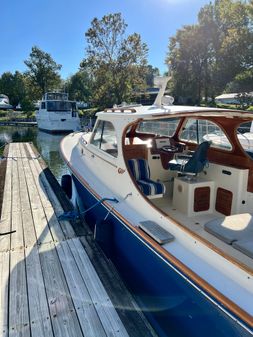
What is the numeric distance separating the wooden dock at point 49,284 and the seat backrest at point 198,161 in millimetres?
1665

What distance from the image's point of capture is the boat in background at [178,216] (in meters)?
1.79

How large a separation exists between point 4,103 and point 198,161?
159 feet

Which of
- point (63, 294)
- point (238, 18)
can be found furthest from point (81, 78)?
point (63, 294)

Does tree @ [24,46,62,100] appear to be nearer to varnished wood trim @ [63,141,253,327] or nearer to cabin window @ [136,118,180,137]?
cabin window @ [136,118,180,137]

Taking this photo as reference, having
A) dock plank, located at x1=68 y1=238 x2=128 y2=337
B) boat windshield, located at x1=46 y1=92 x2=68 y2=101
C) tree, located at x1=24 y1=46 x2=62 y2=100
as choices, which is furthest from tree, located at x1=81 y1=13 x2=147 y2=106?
dock plank, located at x1=68 y1=238 x2=128 y2=337

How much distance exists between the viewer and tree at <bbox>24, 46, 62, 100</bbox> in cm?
4038

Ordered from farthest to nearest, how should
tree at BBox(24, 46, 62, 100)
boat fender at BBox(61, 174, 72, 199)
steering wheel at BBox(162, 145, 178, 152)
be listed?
tree at BBox(24, 46, 62, 100) < boat fender at BBox(61, 174, 72, 199) < steering wheel at BBox(162, 145, 178, 152)

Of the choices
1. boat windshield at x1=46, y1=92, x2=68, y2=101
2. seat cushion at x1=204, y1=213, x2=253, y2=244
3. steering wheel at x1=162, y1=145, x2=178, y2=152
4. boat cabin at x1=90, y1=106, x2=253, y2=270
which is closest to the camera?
seat cushion at x1=204, y1=213, x2=253, y2=244

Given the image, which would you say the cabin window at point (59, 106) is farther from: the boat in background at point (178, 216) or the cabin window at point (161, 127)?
the boat in background at point (178, 216)

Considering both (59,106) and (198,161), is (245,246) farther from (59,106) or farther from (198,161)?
(59,106)

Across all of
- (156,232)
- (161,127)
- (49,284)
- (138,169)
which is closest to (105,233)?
(49,284)

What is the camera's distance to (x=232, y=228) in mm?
2383

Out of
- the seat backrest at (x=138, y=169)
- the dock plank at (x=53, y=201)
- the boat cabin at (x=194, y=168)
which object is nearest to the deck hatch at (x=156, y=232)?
the boat cabin at (x=194, y=168)

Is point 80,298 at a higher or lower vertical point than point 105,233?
lower
